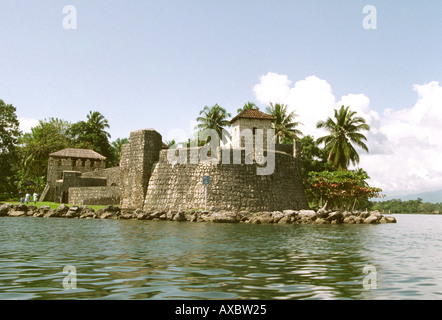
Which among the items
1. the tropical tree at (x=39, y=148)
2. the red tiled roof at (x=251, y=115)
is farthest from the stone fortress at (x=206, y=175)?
the tropical tree at (x=39, y=148)

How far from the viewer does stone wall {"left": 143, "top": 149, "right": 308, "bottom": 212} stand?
3388 cm

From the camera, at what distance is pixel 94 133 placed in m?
66.1

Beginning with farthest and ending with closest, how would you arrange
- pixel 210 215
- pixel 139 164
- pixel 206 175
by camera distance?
pixel 139 164 → pixel 206 175 → pixel 210 215

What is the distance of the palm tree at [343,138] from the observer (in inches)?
1773

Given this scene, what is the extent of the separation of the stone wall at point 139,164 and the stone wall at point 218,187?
71 cm

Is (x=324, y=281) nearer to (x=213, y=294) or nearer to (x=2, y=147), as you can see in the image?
(x=213, y=294)

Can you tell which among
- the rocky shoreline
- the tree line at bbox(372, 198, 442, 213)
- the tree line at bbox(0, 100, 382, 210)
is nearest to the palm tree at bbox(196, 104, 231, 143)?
the tree line at bbox(0, 100, 382, 210)

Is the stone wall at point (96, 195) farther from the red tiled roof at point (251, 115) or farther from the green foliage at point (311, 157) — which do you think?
the green foliage at point (311, 157)

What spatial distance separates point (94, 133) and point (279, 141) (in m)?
33.4

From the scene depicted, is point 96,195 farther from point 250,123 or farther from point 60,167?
point 250,123

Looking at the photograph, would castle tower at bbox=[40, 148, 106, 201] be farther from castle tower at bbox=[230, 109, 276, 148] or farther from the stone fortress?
castle tower at bbox=[230, 109, 276, 148]

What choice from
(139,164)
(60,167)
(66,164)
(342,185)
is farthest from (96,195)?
(342,185)

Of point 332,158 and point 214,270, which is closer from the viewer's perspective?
point 214,270

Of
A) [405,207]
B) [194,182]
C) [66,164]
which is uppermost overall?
[66,164]
